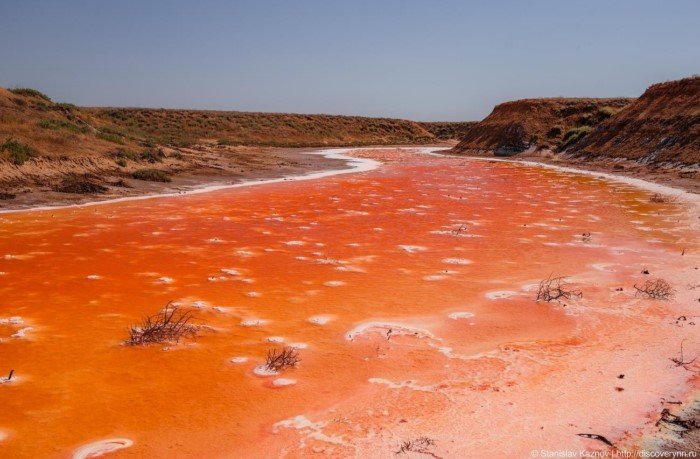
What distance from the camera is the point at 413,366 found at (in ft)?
14.4

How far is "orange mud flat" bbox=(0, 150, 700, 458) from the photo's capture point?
3.44 m

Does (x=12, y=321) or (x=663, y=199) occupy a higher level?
(x=663, y=199)

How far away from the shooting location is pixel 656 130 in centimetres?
2536

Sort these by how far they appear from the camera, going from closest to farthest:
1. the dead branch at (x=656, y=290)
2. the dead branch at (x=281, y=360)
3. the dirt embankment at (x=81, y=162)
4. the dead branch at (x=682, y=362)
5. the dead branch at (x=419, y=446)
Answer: the dead branch at (x=419, y=446)
the dead branch at (x=682, y=362)
the dead branch at (x=281, y=360)
the dead branch at (x=656, y=290)
the dirt embankment at (x=81, y=162)

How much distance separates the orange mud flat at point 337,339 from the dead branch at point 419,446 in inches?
3.4

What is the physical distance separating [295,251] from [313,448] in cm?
551

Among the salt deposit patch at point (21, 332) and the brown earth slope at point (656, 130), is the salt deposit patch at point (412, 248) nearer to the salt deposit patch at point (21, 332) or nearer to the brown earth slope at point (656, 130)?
the salt deposit patch at point (21, 332)

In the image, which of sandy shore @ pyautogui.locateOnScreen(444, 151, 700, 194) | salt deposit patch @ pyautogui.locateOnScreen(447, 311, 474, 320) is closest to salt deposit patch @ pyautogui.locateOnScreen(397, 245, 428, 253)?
salt deposit patch @ pyautogui.locateOnScreen(447, 311, 474, 320)

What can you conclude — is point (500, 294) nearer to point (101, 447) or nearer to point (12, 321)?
point (101, 447)

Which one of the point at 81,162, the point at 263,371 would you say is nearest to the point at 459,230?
the point at 263,371

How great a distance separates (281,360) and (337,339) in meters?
0.75

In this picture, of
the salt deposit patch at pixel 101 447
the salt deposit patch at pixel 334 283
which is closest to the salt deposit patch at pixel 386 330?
the salt deposit patch at pixel 334 283

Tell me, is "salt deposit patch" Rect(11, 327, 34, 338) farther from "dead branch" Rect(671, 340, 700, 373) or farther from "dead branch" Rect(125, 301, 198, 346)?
"dead branch" Rect(671, 340, 700, 373)

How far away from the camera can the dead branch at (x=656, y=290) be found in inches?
234
